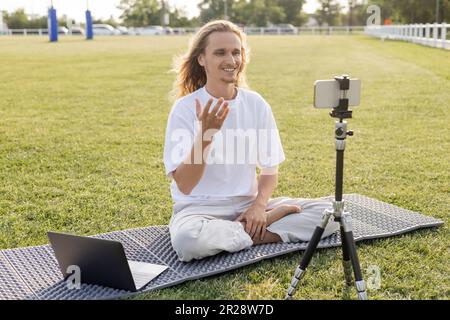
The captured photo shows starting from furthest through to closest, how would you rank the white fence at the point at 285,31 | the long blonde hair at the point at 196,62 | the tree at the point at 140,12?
the tree at the point at 140,12 < the white fence at the point at 285,31 < the long blonde hair at the point at 196,62

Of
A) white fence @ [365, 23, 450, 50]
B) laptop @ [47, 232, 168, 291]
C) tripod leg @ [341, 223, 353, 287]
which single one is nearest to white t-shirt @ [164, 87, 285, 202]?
laptop @ [47, 232, 168, 291]

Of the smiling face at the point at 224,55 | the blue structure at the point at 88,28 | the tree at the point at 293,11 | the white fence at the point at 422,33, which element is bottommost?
the smiling face at the point at 224,55

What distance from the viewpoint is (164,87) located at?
13.1m

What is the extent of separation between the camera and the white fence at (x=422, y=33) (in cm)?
2231

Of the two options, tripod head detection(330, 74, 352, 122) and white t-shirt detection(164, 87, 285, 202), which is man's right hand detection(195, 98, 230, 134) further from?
white t-shirt detection(164, 87, 285, 202)

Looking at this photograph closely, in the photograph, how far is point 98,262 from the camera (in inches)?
125

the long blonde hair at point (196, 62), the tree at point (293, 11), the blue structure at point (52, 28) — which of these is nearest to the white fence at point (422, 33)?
the long blonde hair at point (196, 62)

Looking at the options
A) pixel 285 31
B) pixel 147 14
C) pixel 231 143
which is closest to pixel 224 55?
pixel 231 143

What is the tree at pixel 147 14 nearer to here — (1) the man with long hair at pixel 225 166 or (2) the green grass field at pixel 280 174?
(2) the green grass field at pixel 280 174

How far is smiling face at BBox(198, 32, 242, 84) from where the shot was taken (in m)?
3.65

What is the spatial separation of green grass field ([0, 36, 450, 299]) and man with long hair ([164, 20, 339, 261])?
25 cm

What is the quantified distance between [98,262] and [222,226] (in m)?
0.79
